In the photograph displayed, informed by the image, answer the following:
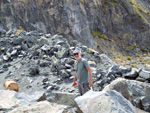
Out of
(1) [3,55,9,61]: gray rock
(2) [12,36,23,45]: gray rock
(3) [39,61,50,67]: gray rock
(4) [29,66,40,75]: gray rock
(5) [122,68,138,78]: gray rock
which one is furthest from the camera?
(2) [12,36,23,45]: gray rock

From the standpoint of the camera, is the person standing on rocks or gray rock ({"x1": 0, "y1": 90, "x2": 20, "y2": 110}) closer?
gray rock ({"x1": 0, "y1": 90, "x2": 20, "y2": 110})

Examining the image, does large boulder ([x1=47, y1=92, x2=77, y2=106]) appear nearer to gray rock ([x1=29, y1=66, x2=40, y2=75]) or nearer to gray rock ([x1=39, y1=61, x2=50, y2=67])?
gray rock ([x1=29, y1=66, x2=40, y2=75])

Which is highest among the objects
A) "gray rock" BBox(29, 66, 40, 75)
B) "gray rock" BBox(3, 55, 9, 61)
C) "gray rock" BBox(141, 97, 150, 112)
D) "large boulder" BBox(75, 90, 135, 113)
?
"large boulder" BBox(75, 90, 135, 113)

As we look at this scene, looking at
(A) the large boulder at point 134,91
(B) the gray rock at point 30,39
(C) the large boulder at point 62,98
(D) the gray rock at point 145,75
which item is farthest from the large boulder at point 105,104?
(B) the gray rock at point 30,39

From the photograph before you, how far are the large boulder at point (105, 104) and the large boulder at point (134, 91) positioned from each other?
50.6 inches

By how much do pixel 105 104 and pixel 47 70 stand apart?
4.92 metres

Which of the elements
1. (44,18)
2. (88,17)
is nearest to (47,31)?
(44,18)

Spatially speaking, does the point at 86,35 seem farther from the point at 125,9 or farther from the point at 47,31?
the point at 125,9

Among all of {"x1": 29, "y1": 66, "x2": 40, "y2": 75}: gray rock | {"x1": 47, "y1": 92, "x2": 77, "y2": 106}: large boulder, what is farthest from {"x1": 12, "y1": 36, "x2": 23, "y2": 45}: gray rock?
{"x1": 47, "y1": 92, "x2": 77, "y2": 106}: large boulder

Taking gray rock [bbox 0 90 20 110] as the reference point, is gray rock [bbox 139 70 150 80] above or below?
below

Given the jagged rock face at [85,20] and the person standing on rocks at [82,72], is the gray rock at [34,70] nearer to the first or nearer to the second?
the person standing on rocks at [82,72]

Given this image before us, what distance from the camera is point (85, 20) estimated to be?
1082 inches

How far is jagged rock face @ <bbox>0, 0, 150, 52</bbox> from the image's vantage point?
21156 mm

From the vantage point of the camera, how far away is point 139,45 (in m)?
32.7
